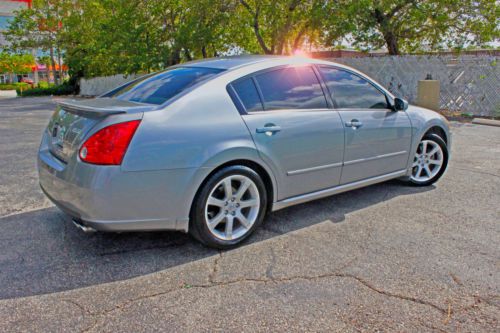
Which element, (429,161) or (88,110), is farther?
(429,161)

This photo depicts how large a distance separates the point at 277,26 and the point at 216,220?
14976 millimetres

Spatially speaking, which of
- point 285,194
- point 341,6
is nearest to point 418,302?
point 285,194

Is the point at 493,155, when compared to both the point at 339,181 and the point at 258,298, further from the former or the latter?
the point at 258,298

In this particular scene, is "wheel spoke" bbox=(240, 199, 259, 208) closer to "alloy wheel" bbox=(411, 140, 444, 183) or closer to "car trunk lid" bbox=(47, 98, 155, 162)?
"car trunk lid" bbox=(47, 98, 155, 162)

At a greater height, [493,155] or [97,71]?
[97,71]

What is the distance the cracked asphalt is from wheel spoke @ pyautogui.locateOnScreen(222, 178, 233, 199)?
0.48 meters

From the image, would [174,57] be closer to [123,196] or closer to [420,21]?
[420,21]

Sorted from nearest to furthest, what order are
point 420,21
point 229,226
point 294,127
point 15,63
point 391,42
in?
point 229,226
point 294,127
point 420,21
point 391,42
point 15,63

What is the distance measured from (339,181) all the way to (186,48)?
1686 cm

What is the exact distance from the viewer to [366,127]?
4176 millimetres

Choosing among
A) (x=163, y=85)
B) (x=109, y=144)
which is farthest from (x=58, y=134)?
(x=163, y=85)

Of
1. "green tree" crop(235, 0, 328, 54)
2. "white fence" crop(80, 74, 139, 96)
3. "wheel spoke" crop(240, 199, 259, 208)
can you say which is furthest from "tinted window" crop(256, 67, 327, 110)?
"white fence" crop(80, 74, 139, 96)

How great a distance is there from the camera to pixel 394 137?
14.7ft

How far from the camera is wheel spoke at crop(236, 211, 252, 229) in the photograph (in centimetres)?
341
